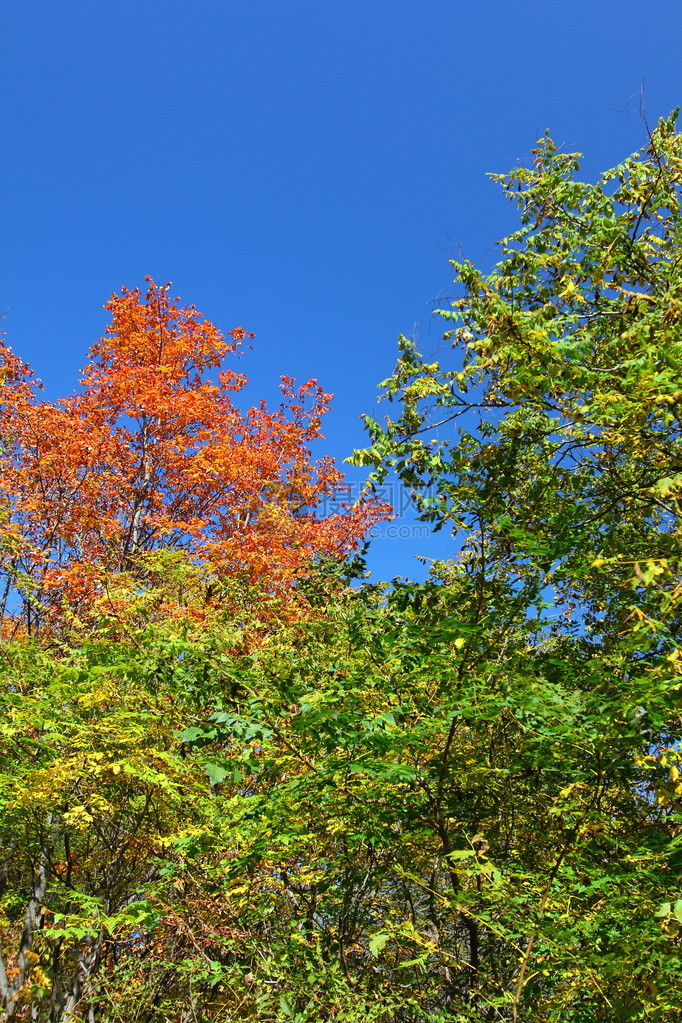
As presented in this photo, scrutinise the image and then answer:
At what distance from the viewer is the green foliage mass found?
281 cm

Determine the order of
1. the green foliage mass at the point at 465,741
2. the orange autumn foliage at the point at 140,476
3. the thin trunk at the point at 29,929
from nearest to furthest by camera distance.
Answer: the green foliage mass at the point at 465,741, the thin trunk at the point at 29,929, the orange autumn foliage at the point at 140,476

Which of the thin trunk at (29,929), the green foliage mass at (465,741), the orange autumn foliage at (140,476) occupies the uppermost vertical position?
the orange autumn foliage at (140,476)

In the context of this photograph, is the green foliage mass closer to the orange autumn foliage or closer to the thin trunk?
the thin trunk

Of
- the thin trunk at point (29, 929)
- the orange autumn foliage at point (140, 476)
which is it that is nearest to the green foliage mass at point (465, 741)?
the thin trunk at point (29, 929)

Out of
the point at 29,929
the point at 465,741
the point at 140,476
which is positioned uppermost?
the point at 140,476

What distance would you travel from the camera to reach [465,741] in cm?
446

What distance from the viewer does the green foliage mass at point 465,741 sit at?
2812 mm

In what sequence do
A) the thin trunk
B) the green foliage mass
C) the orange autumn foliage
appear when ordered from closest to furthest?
the green foliage mass → the thin trunk → the orange autumn foliage

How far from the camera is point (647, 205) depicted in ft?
16.0

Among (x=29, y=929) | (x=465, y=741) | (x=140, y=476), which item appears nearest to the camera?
(x=465, y=741)

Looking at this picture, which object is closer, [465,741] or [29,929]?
[465,741]

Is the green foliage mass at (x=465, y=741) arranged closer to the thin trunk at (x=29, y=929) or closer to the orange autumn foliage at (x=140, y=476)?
the thin trunk at (x=29, y=929)

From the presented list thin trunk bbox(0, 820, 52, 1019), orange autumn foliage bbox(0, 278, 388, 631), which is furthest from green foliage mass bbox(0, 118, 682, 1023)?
orange autumn foliage bbox(0, 278, 388, 631)

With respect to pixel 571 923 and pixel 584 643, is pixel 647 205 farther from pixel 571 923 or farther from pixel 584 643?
pixel 571 923
